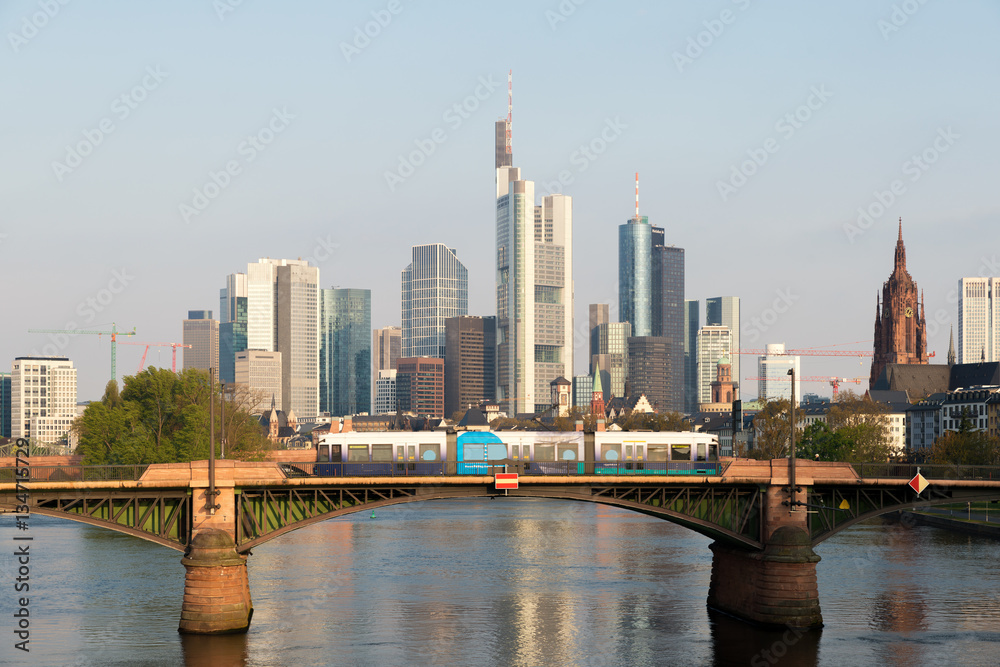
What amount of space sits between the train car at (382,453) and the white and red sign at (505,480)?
8995mm

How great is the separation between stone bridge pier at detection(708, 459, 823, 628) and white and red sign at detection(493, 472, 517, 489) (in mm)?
16615

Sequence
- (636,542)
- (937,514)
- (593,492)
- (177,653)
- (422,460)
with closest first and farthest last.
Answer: (177,653), (593,492), (422,460), (636,542), (937,514)

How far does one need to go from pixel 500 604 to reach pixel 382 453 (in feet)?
44.4

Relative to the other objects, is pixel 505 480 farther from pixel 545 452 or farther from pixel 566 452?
pixel 566 452

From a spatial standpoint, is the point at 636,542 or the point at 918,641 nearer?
the point at 918,641

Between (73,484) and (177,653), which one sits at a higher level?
(73,484)

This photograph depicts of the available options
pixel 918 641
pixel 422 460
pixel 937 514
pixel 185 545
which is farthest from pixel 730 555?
pixel 937 514

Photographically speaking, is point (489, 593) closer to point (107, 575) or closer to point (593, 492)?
point (593, 492)

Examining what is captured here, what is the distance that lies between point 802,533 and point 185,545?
3838cm

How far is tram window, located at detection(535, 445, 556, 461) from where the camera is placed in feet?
263

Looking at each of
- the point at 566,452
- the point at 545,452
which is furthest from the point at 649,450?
the point at 545,452

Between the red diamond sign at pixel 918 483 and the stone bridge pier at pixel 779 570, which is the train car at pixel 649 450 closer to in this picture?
the stone bridge pier at pixel 779 570

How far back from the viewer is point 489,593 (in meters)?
84.5

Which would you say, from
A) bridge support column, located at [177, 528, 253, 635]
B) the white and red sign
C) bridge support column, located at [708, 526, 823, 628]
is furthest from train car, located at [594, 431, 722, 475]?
bridge support column, located at [177, 528, 253, 635]
